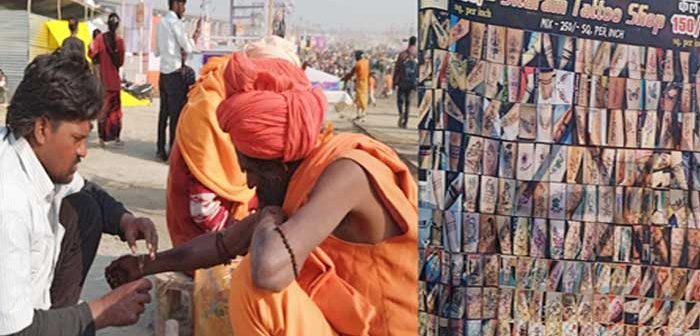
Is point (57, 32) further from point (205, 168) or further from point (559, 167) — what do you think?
point (559, 167)

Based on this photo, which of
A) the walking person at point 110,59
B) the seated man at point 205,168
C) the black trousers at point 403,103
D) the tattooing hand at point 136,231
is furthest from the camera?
the black trousers at point 403,103

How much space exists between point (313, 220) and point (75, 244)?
38.8 inches

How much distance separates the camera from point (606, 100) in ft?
5.38

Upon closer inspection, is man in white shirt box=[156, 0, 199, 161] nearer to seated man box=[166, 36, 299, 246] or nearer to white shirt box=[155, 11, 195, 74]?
white shirt box=[155, 11, 195, 74]

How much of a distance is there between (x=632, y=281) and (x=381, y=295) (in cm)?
59

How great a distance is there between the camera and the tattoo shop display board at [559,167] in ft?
5.22

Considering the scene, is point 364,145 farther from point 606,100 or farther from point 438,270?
point 606,100

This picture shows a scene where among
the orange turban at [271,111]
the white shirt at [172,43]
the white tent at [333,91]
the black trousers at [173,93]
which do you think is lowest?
the white tent at [333,91]

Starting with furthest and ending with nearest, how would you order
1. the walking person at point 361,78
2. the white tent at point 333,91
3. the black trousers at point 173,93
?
the white tent at point 333,91, the walking person at point 361,78, the black trousers at point 173,93

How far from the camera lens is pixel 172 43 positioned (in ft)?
24.2

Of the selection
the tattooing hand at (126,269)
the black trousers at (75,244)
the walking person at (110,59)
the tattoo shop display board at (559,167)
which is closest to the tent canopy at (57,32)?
the walking person at (110,59)

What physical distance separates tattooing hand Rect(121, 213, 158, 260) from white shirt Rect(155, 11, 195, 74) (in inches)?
201

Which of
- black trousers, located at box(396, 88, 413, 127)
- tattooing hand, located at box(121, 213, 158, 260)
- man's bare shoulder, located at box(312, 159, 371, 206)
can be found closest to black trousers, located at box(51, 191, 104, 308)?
tattooing hand, located at box(121, 213, 158, 260)

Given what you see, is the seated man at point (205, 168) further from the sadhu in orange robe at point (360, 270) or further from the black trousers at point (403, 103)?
the black trousers at point (403, 103)
